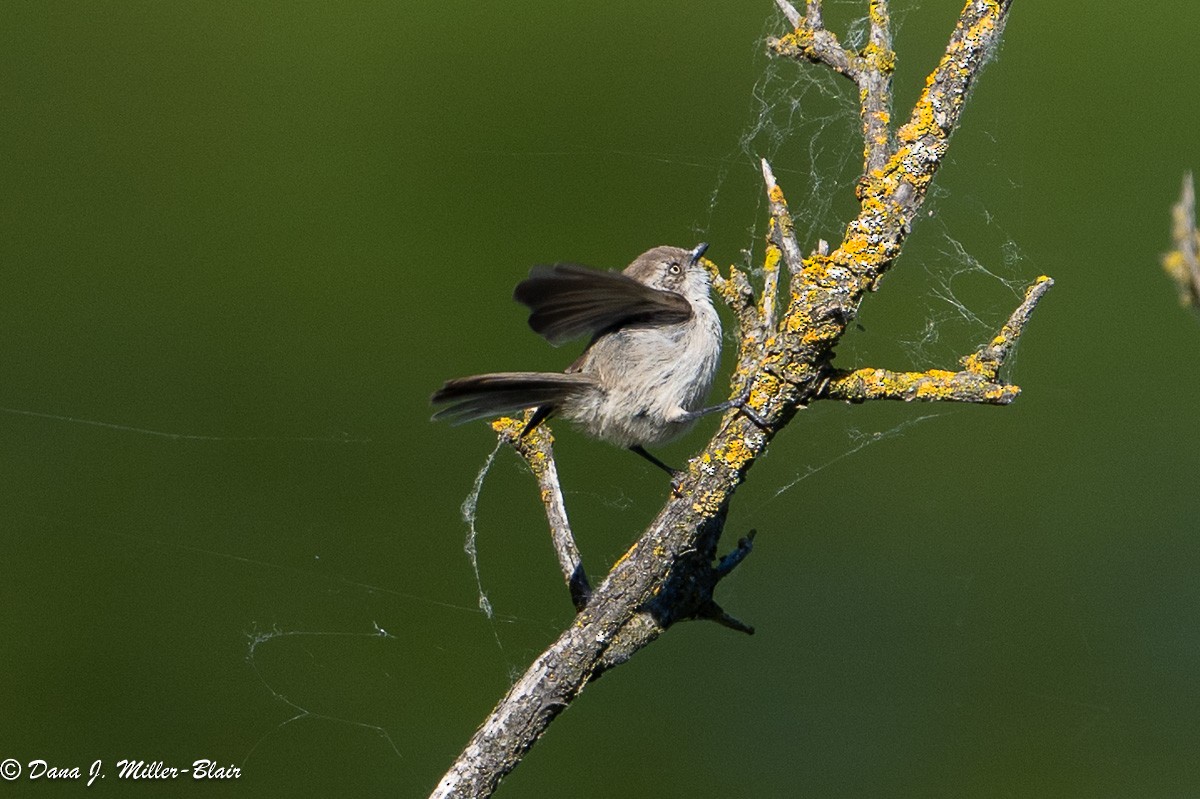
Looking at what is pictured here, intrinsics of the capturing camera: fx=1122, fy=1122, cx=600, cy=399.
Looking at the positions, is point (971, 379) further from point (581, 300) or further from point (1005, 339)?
point (581, 300)

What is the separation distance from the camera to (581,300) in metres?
1.84

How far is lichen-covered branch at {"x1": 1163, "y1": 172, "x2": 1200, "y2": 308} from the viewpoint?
89cm

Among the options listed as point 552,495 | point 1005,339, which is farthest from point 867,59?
point 552,495

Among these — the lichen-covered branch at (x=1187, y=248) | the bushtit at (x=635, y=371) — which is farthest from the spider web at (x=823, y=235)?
the lichen-covered branch at (x=1187, y=248)

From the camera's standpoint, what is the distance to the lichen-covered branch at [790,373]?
152 centimetres

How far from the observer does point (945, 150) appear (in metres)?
1.53

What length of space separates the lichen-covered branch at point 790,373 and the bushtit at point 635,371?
29 cm

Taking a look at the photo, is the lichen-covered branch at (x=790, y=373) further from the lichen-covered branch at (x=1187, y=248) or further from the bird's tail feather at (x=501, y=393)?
the lichen-covered branch at (x=1187, y=248)

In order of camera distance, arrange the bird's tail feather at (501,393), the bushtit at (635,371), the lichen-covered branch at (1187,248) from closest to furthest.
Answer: the lichen-covered branch at (1187,248), the bird's tail feather at (501,393), the bushtit at (635,371)

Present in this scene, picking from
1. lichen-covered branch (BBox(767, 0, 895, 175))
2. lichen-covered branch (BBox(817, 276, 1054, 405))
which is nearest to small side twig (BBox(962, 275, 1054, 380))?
lichen-covered branch (BBox(817, 276, 1054, 405))

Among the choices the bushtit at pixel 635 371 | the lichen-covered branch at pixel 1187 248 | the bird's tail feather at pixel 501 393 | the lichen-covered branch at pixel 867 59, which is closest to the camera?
the lichen-covered branch at pixel 1187 248

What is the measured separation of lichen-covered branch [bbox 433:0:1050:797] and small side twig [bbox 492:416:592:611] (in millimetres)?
142

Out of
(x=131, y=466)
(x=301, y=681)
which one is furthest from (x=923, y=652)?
(x=131, y=466)

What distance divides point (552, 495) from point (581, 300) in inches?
15.8
